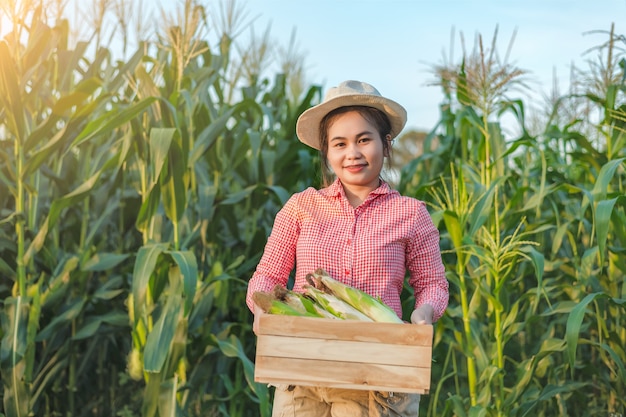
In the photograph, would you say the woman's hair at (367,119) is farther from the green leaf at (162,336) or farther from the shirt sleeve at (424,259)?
Result: the green leaf at (162,336)

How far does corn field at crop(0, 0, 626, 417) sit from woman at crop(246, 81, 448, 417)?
3.00 ft

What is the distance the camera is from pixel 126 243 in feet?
14.9

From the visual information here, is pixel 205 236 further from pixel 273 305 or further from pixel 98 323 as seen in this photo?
pixel 273 305

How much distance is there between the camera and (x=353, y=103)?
7.87 feet

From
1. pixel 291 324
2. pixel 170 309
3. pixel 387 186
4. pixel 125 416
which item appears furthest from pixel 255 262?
pixel 291 324

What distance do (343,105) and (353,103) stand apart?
1.3 inches

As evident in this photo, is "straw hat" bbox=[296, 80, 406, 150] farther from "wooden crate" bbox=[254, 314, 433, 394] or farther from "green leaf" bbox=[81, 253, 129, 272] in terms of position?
"green leaf" bbox=[81, 253, 129, 272]

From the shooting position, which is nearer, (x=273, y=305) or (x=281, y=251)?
(x=273, y=305)

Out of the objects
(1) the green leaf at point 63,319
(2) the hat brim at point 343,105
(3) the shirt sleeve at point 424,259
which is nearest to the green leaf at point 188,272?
(1) the green leaf at point 63,319

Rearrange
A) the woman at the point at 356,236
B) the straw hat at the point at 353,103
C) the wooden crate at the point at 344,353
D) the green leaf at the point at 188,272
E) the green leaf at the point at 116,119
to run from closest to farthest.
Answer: the wooden crate at the point at 344,353
the woman at the point at 356,236
the straw hat at the point at 353,103
the green leaf at the point at 188,272
the green leaf at the point at 116,119

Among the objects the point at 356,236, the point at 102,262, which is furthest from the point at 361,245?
the point at 102,262

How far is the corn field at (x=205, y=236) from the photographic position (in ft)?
11.5

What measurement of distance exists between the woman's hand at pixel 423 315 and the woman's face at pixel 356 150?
1.34 ft

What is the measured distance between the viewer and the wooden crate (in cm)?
191
